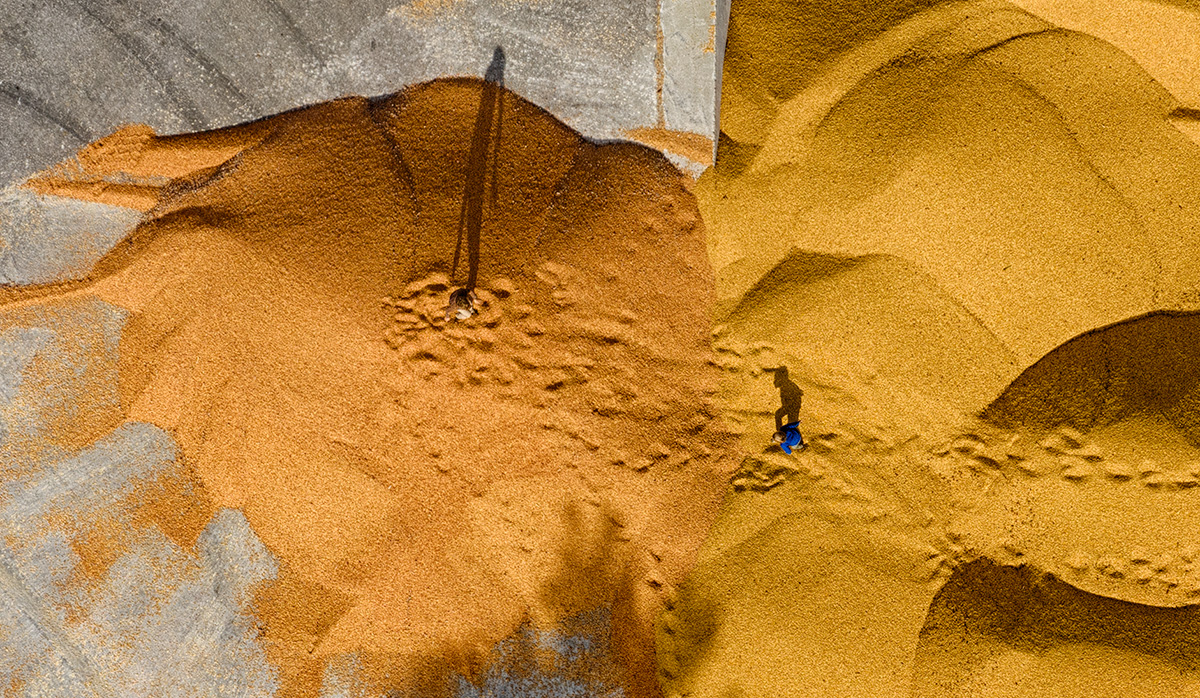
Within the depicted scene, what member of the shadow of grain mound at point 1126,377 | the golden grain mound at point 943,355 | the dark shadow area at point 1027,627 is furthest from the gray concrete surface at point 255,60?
the dark shadow area at point 1027,627

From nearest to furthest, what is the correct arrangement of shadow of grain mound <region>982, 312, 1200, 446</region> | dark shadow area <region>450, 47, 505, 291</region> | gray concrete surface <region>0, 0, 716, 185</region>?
1. shadow of grain mound <region>982, 312, 1200, 446</region>
2. dark shadow area <region>450, 47, 505, 291</region>
3. gray concrete surface <region>0, 0, 716, 185</region>

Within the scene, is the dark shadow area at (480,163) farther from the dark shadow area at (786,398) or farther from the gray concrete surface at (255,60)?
the dark shadow area at (786,398)

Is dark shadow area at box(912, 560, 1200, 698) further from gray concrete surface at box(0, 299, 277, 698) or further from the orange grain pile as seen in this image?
gray concrete surface at box(0, 299, 277, 698)

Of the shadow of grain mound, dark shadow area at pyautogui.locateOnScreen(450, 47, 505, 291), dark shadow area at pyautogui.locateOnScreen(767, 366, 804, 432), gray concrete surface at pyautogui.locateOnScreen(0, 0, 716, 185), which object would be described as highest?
gray concrete surface at pyautogui.locateOnScreen(0, 0, 716, 185)

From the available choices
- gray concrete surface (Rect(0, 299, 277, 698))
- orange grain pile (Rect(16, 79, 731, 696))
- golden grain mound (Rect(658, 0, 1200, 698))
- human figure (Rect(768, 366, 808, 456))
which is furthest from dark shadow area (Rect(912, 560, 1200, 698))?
gray concrete surface (Rect(0, 299, 277, 698))

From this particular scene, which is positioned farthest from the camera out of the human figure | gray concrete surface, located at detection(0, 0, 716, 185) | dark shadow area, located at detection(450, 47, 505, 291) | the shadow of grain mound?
gray concrete surface, located at detection(0, 0, 716, 185)

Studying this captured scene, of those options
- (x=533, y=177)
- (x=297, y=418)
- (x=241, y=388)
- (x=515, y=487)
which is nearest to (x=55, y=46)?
(x=241, y=388)
